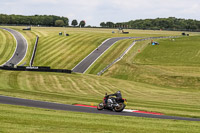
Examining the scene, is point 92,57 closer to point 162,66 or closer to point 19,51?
point 162,66

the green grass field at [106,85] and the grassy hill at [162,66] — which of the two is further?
the grassy hill at [162,66]

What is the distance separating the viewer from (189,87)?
58.8 metres

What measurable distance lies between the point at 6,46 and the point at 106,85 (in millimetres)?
63265

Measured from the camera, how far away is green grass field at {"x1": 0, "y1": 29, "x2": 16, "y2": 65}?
3723 inches

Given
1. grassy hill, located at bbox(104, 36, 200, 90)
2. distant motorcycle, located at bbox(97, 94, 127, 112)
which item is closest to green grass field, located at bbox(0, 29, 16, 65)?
grassy hill, located at bbox(104, 36, 200, 90)

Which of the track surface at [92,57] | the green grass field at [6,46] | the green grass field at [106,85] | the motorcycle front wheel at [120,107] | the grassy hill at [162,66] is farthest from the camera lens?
the green grass field at [6,46]

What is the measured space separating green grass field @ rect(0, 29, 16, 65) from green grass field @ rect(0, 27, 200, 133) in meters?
6.10

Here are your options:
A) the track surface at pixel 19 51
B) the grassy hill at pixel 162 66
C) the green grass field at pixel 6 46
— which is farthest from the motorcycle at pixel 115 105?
the green grass field at pixel 6 46

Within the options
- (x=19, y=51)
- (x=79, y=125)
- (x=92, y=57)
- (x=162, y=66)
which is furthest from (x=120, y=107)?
(x=19, y=51)

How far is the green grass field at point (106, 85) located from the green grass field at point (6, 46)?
610 centimetres

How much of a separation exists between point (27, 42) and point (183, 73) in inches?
2544

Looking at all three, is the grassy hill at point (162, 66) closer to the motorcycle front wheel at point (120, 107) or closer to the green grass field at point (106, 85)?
the green grass field at point (106, 85)

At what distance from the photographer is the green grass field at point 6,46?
94.6m

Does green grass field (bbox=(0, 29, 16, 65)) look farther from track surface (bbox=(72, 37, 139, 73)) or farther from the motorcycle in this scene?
the motorcycle
